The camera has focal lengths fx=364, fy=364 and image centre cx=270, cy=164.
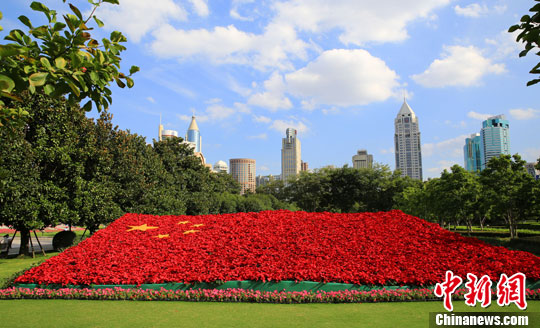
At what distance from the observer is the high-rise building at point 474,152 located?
380 ft

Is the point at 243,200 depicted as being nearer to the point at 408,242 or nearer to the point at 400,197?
the point at 400,197

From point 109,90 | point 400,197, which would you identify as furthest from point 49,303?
point 400,197

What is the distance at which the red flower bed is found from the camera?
7.18m

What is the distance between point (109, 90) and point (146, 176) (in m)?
16.0

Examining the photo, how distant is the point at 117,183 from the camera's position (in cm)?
1517

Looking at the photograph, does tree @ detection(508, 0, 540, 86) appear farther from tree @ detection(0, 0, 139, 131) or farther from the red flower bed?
the red flower bed

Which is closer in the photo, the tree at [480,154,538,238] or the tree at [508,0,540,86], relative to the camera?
the tree at [508,0,540,86]

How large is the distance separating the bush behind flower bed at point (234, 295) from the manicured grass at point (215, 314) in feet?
0.72

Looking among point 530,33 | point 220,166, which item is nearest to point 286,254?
point 530,33

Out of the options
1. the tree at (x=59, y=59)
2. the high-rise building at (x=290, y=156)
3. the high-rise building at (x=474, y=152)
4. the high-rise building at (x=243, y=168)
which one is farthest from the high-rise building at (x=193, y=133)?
the tree at (x=59, y=59)

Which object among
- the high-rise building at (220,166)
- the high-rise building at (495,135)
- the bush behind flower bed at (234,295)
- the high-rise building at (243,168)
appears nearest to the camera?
the bush behind flower bed at (234,295)

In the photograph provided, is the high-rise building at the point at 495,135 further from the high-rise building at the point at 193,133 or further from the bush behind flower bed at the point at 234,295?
the bush behind flower bed at the point at 234,295

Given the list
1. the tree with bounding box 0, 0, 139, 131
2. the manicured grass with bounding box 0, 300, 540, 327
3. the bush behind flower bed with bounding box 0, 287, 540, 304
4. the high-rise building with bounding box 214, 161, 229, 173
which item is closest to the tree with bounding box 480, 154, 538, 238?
the bush behind flower bed with bounding box 0, 287, 540, 304

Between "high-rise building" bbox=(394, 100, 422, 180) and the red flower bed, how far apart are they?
5780 inches
